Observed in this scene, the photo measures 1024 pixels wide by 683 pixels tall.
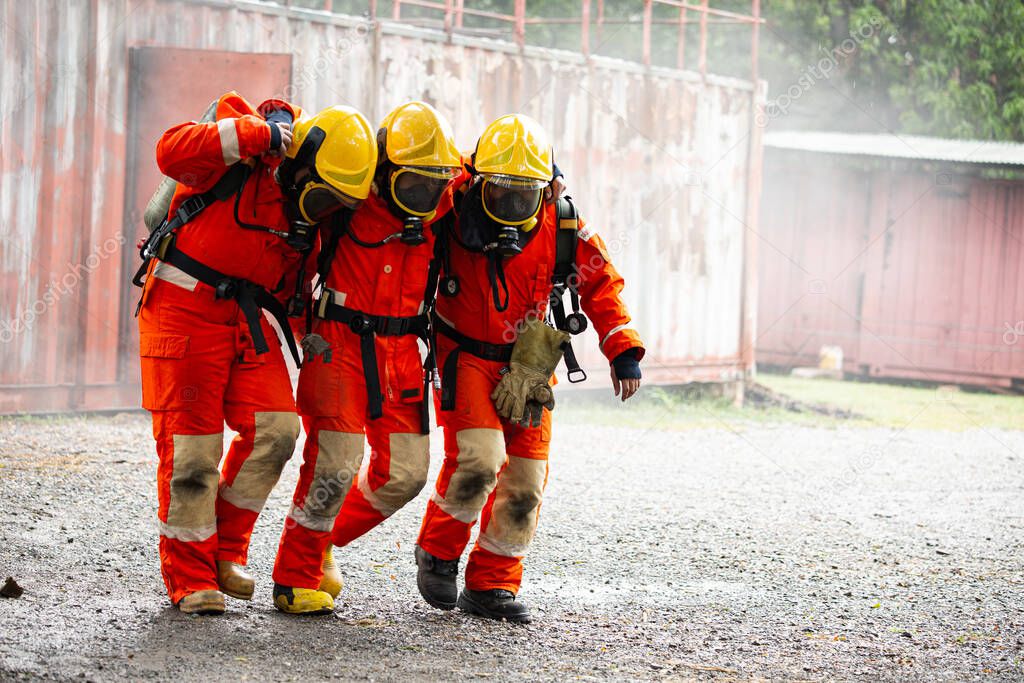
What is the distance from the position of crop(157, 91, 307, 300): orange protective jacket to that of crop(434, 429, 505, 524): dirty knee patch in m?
1.00

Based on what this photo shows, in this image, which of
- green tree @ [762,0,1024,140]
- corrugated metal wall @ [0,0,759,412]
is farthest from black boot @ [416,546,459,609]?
green tree @ [762,0,1024,140]

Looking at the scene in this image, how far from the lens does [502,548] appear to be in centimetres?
492

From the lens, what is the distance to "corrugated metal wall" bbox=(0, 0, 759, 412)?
878cm

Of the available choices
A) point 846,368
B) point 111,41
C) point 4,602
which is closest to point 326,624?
point 4,602

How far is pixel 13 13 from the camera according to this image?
8.57m

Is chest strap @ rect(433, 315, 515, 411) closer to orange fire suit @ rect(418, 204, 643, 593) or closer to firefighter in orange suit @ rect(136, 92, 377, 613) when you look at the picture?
orange fire suit @ rect(418, 204, 643, 593)

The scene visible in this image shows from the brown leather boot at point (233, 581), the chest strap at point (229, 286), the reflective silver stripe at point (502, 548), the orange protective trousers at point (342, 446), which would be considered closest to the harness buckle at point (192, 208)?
the chest strap at point (229, 286)

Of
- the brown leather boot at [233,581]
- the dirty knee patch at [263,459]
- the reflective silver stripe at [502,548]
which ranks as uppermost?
the dirty knee patch at [263,459]

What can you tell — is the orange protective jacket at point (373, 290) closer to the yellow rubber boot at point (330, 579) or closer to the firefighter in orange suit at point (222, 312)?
the firefighter in orange suit at point (222, 312)

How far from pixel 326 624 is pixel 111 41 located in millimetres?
6026

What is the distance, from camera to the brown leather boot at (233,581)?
455 cm

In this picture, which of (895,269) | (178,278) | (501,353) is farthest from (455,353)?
(895,269)

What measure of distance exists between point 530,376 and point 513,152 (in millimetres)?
909

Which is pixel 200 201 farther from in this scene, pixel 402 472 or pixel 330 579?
pixel 330 579
